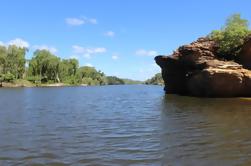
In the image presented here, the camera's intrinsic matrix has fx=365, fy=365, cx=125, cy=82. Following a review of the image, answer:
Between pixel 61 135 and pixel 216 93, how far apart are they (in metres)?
33.4

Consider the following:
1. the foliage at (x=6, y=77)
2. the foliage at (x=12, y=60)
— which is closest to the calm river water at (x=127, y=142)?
the foliage at (x=6, y=77)

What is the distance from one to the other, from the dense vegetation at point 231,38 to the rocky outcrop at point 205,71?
123 cm

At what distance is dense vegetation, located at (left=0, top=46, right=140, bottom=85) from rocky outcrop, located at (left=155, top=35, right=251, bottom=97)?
294 ft

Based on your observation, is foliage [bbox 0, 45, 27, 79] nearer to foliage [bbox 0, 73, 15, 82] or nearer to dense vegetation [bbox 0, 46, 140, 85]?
dense vegetation [bbox 0, 46, 140, 85]

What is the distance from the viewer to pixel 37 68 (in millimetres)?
163625

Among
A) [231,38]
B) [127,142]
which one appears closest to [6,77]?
[231,38]

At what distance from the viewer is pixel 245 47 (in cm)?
5100

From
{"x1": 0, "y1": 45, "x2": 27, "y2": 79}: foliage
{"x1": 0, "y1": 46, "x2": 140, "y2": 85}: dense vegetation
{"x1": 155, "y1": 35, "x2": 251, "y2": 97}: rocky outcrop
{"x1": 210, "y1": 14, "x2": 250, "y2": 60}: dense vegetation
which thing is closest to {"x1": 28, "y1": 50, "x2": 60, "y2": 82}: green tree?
{"x1": 0, "y1": 46, "x2": 140, "y2": 85}: dense vegetation

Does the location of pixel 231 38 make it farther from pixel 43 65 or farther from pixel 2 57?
pixel 43 65

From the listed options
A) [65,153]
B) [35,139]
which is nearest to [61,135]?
[35,139]

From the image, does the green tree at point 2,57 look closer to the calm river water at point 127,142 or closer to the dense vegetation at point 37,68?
the dense vegetation at point 37,68

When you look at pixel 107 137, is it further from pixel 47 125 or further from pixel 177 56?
pixel 177 56

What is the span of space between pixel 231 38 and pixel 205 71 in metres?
8.61

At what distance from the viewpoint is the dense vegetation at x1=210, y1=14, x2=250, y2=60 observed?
52.7 m
